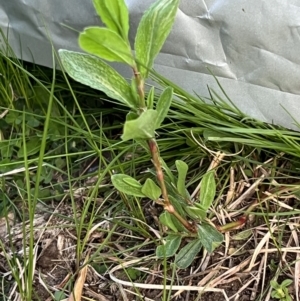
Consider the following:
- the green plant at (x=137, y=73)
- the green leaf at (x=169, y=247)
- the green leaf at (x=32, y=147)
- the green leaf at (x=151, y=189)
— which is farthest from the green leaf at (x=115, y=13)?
the green leaf at (x=32, y=147)

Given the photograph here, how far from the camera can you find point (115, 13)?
405mm

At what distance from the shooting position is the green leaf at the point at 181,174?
0.52 m

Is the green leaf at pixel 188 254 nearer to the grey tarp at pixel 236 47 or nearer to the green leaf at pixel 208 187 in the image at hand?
the green leaf at pixel 208 187

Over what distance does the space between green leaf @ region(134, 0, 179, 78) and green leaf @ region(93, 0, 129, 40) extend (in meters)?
0.03

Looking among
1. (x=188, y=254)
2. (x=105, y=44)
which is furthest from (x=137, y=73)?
(x=188, y=254)

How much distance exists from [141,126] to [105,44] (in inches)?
2.6

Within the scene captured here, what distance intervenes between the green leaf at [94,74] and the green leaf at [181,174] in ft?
0.30

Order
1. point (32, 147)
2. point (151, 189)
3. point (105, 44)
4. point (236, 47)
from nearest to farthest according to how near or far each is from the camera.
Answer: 1. point (105, 44)
2. point (151, 189)
3. point (236, 47)
4. point (32, 147)

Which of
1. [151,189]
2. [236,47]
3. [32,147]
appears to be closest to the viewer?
[151,189]

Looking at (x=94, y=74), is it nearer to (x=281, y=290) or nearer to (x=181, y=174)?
(x=181, y=174)

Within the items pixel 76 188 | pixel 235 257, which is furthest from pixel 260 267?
pixel 76 188

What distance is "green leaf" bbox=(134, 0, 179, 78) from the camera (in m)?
0.42

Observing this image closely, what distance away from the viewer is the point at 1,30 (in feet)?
2.45

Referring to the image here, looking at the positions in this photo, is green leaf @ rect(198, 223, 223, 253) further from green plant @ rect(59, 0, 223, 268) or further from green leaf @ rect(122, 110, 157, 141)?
green leaf @ rect(122, 110, 157, 141)
